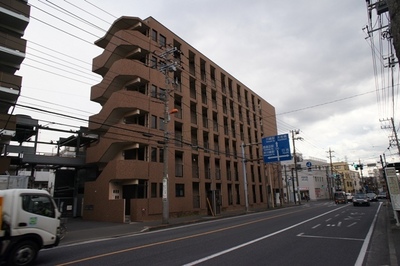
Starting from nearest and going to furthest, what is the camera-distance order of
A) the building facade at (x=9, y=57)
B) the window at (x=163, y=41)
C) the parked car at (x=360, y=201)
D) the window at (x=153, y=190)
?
the building facade at (x=9, y=57)
the window at (x=153, y=190)
the window at (x=163, y=41)
the parked car at (x=360, y=201)

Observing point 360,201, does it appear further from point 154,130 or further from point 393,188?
point 154,130

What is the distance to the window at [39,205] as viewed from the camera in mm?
8227

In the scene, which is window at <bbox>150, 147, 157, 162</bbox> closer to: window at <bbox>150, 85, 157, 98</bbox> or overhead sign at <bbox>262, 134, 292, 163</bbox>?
window at <bbox>150, 85, 157, 98</bbox>

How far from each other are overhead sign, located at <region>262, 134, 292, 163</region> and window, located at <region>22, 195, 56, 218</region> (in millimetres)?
22996

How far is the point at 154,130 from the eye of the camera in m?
25.2

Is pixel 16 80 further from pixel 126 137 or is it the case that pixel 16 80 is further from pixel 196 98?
pixel 196 98

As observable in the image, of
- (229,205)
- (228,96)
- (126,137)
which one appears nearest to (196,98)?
(228,96)

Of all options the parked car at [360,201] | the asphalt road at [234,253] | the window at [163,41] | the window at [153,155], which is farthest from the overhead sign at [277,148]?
the asphalt road at [234,253]

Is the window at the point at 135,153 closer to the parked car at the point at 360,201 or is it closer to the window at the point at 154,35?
the window at the point at 154,35

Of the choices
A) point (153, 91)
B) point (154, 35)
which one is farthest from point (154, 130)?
point (154, 35)

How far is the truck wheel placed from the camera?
7.38 metres

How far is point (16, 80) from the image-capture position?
72.9ft

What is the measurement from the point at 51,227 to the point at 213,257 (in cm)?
510

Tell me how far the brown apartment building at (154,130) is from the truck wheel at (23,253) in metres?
11.7
